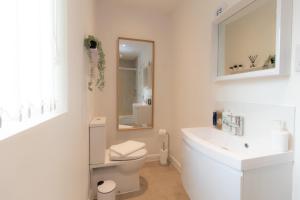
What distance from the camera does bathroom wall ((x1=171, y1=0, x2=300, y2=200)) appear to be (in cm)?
105

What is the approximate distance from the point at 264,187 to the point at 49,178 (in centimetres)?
112

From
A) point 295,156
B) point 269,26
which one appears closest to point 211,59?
point 269,26

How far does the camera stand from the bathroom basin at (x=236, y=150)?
37.5 inches

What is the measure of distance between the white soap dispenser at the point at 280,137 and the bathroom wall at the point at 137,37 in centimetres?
195

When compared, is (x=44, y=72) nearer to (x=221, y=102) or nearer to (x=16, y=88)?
(x=16, y=88)

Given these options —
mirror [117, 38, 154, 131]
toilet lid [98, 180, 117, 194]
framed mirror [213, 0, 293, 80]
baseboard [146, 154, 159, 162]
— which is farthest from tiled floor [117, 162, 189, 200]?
framed mirror [213, 0, 293, 80]

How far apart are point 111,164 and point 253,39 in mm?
1826

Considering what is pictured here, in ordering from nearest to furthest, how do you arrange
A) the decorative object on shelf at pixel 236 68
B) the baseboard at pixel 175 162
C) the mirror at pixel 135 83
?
the decorative object on shelf at pixel 236 68 < the baseboard at pixel 175 162 < the mirror at pixel 135 83

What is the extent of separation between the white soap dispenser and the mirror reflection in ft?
1.31

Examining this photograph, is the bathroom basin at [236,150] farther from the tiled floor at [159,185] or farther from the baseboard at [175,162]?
the baseboard at [175,162]

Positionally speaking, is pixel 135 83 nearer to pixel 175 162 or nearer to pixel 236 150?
pixel 175 162

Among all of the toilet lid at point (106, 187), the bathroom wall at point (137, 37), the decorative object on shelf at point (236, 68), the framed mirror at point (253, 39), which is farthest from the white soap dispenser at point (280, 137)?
the bathroom wall at point (137, 37)

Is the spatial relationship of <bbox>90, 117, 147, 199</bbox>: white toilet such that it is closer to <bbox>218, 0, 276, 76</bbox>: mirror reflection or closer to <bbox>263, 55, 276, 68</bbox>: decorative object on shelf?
<bbox>218, 0, 276, 76</bbox>: mirror reflection

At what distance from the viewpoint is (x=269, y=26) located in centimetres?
121
